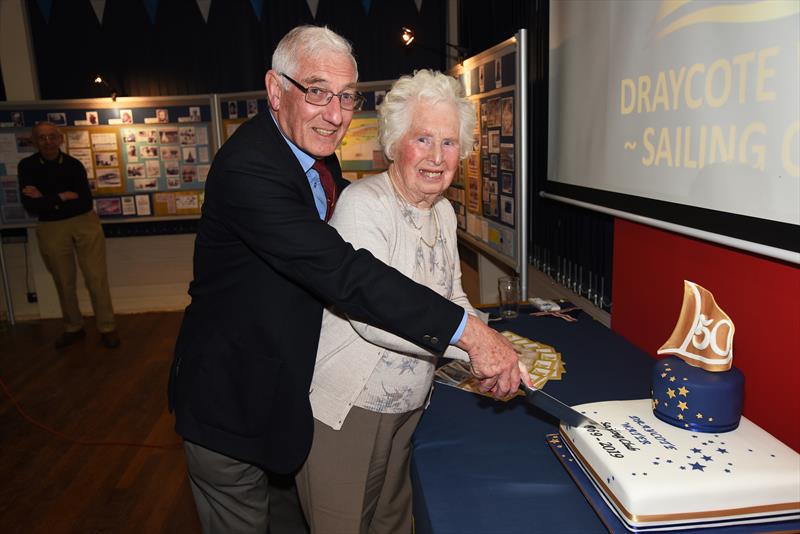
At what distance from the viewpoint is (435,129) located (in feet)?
4.65

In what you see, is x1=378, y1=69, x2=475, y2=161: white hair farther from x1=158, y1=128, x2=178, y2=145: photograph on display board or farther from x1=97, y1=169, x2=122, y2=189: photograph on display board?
x1=97, y1=169, x2=122, y2=189: photograph on display board

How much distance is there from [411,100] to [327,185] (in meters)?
0.33

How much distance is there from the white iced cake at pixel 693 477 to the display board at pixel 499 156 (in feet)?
4.89

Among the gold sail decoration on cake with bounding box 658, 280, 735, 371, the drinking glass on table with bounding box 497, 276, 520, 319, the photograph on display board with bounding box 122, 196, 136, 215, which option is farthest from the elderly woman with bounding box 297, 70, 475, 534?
the photograph on display board with bounding box 122, 196, 136, 215

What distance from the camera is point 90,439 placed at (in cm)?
323

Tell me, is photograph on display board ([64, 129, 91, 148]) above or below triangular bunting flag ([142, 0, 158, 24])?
below

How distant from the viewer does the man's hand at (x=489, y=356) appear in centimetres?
122

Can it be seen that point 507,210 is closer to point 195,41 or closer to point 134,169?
point 195,41

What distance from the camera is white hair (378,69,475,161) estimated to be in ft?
4.66

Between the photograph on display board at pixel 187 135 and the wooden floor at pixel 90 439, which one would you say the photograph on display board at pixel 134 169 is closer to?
the photograph on display board at pixel 187 135

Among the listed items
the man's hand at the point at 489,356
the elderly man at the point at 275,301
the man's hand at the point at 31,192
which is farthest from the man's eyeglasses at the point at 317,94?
the man's hand at the point at 31,192

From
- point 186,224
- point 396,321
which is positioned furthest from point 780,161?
point 186,224

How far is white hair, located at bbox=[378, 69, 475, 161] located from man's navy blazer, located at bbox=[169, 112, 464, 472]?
11.7 inches

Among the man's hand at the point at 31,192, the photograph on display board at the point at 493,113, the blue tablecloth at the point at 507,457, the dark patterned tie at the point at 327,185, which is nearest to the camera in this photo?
the blue tablecloth at the point at 507,457
